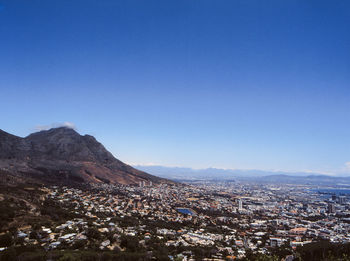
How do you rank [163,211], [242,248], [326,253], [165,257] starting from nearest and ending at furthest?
[165,257]
[326,253]
[242,248]
[163,211]

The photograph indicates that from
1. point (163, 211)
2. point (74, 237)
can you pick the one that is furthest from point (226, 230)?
point (74, 237)

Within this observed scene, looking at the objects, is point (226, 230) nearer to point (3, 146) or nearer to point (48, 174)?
point (48, 174)

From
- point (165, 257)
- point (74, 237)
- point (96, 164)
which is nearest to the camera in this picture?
point (165, 257)

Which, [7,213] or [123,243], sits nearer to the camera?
[123,243]

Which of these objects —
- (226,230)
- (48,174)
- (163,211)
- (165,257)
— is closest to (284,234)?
(226,230)

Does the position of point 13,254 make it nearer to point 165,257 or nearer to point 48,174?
point 165,257

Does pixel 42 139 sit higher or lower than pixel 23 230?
higher

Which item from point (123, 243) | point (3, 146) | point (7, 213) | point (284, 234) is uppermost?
point (3, 146)
